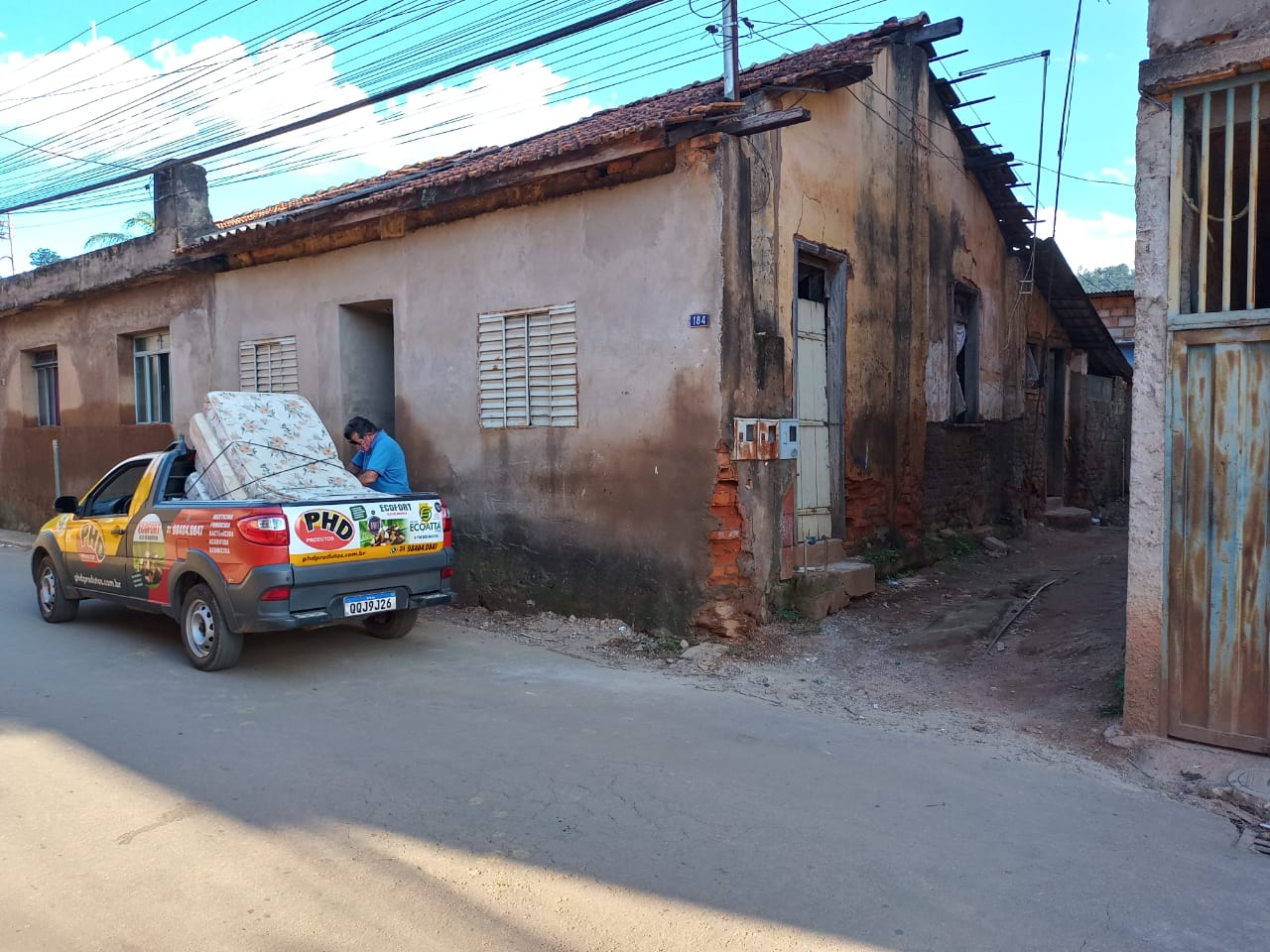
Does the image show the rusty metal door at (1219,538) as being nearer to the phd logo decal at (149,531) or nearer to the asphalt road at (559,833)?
the asphalt road at (559,833)

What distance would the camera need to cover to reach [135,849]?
12.2 feet

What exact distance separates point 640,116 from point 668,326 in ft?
9.58

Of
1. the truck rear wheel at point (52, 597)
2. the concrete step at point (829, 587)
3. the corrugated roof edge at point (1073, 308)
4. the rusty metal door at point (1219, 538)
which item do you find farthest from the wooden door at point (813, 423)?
the truck rear wheel at point (52, 597)

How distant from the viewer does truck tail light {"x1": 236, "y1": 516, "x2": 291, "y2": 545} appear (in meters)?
6.16

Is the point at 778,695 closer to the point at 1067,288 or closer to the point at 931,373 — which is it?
the point at 931,373

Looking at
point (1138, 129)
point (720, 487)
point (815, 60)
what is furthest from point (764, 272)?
point (1138, 129)

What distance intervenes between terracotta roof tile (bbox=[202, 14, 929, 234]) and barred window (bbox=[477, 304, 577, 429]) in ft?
4.54

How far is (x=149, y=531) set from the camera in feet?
23.4

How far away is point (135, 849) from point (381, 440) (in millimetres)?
4696

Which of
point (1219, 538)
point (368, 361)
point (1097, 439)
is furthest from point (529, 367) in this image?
point (1097, 439)

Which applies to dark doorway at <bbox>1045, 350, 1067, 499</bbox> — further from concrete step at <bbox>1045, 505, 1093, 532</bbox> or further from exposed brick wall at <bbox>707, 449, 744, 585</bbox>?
exposed brick wall at <bbox>707, 449, 744, 585</bbox>

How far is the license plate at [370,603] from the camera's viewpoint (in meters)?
6.51

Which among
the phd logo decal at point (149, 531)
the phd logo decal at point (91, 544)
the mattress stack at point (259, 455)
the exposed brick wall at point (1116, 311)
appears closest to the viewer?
the phd logo decal at point (149, 531)

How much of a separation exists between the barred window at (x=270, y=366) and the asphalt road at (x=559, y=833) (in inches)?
217
